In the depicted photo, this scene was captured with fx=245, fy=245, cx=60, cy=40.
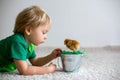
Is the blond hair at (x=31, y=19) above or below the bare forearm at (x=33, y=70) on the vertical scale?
above

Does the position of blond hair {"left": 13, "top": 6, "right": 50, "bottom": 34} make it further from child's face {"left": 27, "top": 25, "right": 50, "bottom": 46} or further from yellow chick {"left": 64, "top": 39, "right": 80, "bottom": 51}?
yellow chick {"left": 64, "top": 39, "right": 80, "bottom": 51}

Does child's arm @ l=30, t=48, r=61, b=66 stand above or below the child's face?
below

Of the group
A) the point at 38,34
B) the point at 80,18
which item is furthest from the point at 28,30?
the point at 80,18

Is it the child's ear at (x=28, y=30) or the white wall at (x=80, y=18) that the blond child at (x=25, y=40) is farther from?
the white wall at (x=80, y=18)

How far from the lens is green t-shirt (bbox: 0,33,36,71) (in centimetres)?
91

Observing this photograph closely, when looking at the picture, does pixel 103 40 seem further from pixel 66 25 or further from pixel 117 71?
pixel 117 71

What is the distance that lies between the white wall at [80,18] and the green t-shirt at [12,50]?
2.94ft

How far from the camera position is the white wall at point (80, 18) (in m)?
1.86

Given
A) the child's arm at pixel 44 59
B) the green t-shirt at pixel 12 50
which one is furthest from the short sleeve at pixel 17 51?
the child's arm at pixel 44 59

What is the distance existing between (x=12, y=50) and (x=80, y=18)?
1047mm

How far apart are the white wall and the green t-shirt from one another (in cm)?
89

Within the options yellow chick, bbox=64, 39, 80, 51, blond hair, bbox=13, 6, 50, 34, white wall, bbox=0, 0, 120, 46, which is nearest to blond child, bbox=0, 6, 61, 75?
blond hair, bbox=13, 6, 50, 34

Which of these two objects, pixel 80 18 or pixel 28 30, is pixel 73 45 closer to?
pixel 28 30

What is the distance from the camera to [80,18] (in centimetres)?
188
